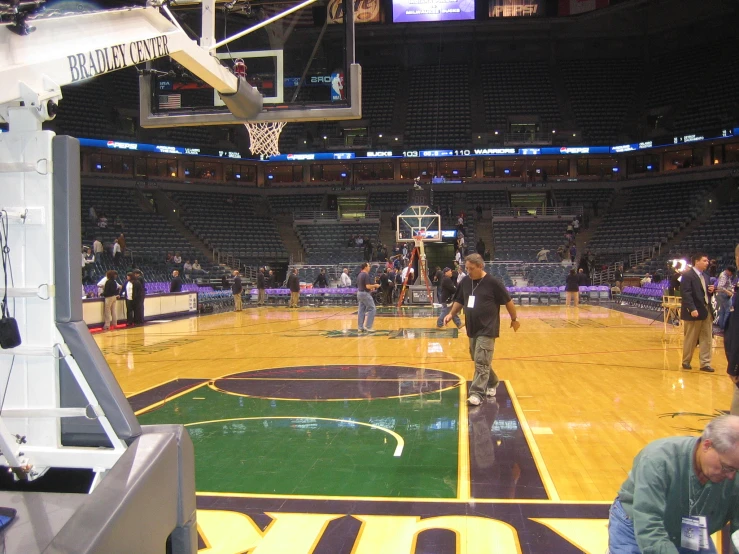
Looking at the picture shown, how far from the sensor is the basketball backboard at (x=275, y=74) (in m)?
7.41

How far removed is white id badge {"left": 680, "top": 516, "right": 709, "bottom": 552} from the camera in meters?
2.55

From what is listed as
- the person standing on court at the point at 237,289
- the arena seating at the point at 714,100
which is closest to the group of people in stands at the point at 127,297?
the person standing on court at the point at 237,289

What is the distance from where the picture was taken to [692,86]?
121ft

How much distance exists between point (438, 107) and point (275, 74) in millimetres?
35014

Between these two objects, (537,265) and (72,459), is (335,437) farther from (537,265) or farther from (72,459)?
(537,265)

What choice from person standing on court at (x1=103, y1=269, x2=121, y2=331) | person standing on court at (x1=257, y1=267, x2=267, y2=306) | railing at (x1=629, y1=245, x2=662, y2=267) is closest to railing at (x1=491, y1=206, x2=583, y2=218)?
railing at (x1=629, y1=245, x2=662, y2=267)

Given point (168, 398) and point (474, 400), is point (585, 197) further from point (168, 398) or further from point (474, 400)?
point (168, 398)

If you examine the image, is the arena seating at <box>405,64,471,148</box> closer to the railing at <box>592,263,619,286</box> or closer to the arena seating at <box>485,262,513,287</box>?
the arena seating at <box>485,262,513,287</box>

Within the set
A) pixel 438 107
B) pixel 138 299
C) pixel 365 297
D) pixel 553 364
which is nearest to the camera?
pixel 553 364

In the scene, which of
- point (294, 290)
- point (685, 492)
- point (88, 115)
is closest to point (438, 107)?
point (88, 115)

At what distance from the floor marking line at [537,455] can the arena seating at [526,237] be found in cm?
2576

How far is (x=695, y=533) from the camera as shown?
2557mm

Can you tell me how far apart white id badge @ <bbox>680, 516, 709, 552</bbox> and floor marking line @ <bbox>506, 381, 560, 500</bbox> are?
6.84ft

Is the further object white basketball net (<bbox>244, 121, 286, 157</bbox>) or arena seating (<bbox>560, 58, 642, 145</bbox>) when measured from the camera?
arena seating (<bbox>560, 58, 642, 145</bbox>)
